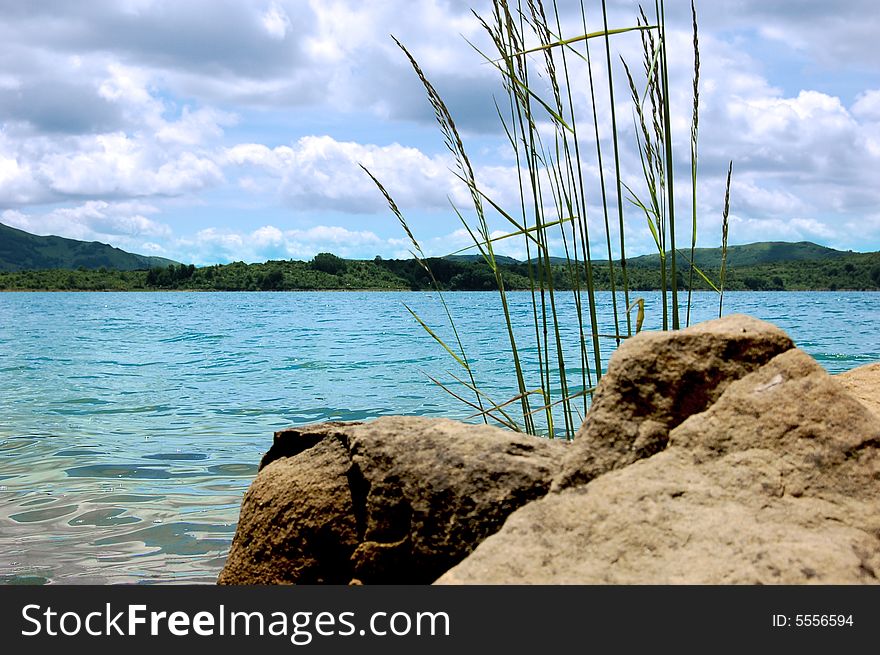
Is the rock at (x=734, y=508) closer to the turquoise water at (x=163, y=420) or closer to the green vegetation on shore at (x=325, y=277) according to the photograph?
the turquoise water at (x=163, y=420)

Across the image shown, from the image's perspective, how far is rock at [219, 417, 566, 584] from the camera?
2.30m

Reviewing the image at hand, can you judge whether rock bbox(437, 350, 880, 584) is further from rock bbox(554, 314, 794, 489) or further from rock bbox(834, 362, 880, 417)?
rock bbox(834, 362, 880, 417)

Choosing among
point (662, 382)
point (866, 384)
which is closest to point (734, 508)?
point (662, 382)

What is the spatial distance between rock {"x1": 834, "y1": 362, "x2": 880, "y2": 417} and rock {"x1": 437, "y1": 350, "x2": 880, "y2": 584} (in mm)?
1675

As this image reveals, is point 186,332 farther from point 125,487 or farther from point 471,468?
point 471,468

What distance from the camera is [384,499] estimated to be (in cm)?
247

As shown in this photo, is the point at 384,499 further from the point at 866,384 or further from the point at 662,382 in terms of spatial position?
the point at 866,384

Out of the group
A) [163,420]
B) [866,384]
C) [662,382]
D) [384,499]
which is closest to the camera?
[662,382]

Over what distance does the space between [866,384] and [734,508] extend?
10.3 ft

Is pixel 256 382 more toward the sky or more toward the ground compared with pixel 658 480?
more toward the ground

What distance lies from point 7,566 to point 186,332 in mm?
23191

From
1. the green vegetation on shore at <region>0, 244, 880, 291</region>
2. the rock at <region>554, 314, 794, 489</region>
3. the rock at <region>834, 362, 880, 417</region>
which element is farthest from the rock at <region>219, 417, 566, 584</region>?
the green vegetation on shore at <region>0, 244, 880, 291</region>

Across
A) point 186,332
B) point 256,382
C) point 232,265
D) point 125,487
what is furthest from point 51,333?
point 232,265

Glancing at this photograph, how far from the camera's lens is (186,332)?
26.1m
